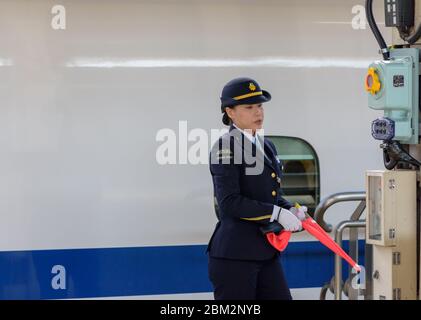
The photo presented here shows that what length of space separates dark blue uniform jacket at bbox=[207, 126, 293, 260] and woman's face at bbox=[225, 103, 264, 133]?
45 mm

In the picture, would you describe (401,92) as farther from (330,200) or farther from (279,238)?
(330,200)

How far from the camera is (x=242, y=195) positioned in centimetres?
400

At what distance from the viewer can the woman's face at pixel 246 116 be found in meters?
4.08

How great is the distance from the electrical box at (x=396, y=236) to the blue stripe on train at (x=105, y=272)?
149 centimetres

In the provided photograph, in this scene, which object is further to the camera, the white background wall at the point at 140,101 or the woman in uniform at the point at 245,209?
the white background wall at the point at 140,101

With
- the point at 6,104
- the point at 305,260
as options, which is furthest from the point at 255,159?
the point at 6,104

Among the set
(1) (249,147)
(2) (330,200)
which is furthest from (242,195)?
(2) (330,200)

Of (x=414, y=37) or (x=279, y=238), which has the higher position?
(x=414, y=37)

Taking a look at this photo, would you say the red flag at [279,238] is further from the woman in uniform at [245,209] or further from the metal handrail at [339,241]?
the metal handrail at [339,241]

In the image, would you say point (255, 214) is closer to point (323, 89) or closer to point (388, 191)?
point (388, 191)

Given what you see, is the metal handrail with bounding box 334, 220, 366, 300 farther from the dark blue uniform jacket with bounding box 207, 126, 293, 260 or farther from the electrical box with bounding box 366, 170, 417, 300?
the electrical box with bounding box 366, 170, 417, 300

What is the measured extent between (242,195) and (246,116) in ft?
1.30

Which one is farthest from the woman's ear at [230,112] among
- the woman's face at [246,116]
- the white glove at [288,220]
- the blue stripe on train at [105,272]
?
the blue stripe on train at [105,272]

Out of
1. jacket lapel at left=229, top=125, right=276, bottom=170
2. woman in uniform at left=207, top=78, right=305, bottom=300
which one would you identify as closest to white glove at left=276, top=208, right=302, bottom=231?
woman in uniform at left=207, top=78, right=305, bottom=300
